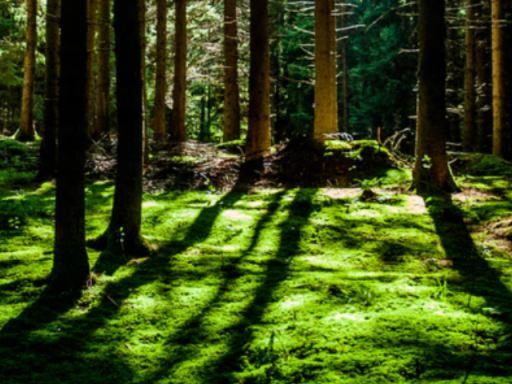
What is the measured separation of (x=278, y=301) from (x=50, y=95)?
8.30 m

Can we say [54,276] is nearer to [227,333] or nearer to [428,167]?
[227,333]

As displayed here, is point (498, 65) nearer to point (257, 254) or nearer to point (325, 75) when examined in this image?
point (325, 75)

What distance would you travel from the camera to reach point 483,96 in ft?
62.9

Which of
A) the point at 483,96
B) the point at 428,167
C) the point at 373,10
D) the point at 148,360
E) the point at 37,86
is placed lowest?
the point at 148,360

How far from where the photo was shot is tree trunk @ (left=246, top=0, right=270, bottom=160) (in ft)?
34.3

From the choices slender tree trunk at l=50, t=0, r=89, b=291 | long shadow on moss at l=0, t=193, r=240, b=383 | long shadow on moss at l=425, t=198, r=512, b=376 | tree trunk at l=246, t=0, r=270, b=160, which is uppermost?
tree trunk at l=246, t=0, r=270, b=160

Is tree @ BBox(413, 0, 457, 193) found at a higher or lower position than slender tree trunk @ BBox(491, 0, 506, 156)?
lower

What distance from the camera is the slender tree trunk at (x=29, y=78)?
17.7 meters

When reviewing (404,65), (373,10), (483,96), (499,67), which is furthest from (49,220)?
(373,10)

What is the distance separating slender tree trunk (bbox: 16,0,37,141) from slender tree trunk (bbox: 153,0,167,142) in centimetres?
465

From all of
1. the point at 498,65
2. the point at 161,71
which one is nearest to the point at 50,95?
the point at 161,71

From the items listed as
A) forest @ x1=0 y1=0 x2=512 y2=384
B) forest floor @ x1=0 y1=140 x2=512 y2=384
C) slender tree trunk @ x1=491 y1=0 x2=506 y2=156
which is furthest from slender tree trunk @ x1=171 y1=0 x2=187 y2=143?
forest floor @ x1=0 y1=140 x2=512 y2=384

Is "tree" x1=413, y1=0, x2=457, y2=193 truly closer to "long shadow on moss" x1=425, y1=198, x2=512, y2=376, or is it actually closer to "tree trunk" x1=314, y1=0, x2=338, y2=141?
"long shadow on moss" x1=425, y1=198, x2=512, y2=376

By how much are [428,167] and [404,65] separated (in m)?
23.1
